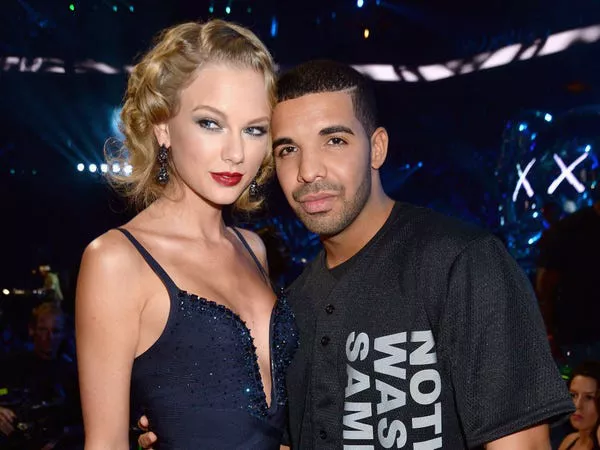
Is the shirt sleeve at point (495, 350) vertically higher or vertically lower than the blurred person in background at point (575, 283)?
lower

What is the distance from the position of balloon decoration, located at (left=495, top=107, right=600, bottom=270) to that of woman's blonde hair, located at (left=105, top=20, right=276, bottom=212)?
6.46 m

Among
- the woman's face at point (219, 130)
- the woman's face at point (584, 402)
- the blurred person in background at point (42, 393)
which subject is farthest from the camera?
the blurred person in background at point (42, 393)

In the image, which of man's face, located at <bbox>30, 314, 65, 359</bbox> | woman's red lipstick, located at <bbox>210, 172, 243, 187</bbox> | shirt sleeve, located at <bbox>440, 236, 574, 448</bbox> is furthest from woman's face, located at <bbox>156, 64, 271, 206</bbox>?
man's face, located at <bbox>30, 314, 65, 359</bbox>

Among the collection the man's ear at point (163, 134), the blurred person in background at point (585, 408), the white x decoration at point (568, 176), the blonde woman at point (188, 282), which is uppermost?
the white x decoration at point (568, 176)

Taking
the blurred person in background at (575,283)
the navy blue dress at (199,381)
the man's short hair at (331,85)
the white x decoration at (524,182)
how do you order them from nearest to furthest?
the navy blue dress at (199,381) → the man's short hair at (331,85) → the blurred person in background at (575,283) → the white x decoration at (524,182)

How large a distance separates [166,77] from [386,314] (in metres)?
1.13

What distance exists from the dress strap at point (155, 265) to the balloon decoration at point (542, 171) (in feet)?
22.1

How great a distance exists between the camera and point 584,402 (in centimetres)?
454

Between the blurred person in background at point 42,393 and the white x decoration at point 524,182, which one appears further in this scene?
the white x decoration at point 524,182

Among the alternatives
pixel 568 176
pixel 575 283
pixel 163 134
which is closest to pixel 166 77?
pixel 163 134

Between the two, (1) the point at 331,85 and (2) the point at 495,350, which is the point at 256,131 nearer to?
(1) the point at 331,85

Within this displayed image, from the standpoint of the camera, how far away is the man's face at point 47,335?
222 inches

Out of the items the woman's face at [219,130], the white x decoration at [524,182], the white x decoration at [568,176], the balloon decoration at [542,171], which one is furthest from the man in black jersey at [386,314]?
the white x decoration at [524,182]

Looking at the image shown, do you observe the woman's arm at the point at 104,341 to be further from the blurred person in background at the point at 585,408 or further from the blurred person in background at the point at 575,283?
the blurred person in background at the point at 575,283
